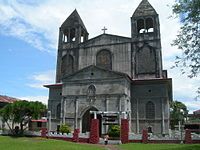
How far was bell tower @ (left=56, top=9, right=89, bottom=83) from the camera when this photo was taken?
47969 mm

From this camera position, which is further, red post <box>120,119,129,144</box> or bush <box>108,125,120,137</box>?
bush <box>108,125,120,137</box>

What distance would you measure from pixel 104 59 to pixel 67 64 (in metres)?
7.04

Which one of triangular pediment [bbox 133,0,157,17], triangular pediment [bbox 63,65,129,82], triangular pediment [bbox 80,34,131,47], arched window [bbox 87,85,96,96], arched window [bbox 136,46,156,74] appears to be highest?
triangular pediment [bbox 133,0,157,17]

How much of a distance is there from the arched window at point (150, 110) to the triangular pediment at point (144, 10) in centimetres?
1538

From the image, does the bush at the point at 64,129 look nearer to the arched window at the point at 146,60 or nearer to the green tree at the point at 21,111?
the green tree at the point at 21,111

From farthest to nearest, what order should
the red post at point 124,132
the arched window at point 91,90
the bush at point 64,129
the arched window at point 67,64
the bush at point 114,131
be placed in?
1. the arched window at point 67,64
2. the arched window at point 91,90
3. the bush at point 64,129
4. the bush at point 114,131
5. the red post at point 124,132

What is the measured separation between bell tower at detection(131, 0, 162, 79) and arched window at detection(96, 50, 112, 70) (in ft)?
13.7

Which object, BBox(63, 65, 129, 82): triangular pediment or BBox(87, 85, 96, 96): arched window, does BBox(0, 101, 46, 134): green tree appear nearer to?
BBox(63, 65, 129, 82): triangular pediment

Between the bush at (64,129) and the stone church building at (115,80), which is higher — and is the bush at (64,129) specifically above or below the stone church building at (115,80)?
below

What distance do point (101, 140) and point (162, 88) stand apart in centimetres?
1323

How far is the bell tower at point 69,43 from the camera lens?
157ft

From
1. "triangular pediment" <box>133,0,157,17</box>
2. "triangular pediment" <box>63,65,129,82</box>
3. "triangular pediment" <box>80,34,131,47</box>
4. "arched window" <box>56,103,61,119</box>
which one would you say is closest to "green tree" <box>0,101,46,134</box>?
"arched window" <box>56,103,61,119</box>

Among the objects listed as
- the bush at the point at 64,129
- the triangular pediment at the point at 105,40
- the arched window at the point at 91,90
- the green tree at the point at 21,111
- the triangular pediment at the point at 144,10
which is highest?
the triangular pediment at the point at 144,10

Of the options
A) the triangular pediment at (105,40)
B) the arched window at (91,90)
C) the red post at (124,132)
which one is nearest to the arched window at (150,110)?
the arched window at (91,90)
